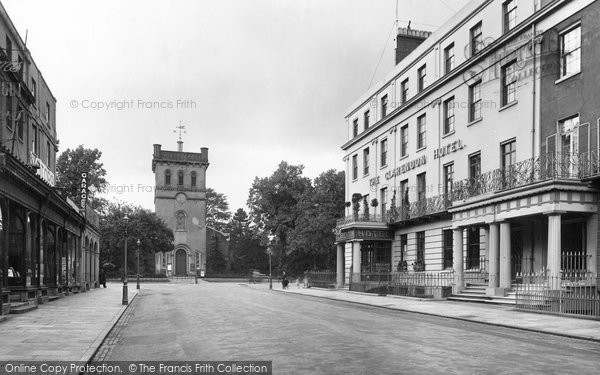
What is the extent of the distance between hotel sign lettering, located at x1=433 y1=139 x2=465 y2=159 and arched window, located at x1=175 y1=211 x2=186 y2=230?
53.9 metres

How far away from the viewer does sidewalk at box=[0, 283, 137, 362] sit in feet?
34.1

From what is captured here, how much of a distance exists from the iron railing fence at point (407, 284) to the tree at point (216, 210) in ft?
250

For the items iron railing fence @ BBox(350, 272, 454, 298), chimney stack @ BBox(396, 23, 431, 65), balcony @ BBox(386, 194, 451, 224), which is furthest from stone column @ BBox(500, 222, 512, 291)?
chimney stack @ BBox(396, 23, 431, 65)

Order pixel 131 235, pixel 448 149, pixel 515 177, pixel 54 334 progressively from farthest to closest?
pixel 131 235 → pixel 448 149 → pixel 515 177 → pixel 54 334

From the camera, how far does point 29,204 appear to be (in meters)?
22.5

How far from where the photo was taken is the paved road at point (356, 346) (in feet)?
30.5

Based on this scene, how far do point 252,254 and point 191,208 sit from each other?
12.1m

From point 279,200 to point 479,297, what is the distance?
47.5m

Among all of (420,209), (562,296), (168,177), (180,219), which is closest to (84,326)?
(562,296)

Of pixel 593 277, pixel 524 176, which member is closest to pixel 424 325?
pixel 593 277

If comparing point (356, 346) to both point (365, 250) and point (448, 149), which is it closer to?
point (448, 149)

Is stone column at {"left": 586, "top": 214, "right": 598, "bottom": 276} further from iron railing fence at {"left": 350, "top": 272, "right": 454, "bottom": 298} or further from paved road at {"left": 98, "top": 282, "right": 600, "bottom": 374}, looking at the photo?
iron railing fence at {"left": 350, "top": 272, "right": 454, "bottom": 298}

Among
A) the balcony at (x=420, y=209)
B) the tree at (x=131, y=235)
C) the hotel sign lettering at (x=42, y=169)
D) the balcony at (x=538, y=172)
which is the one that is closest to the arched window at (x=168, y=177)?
the tree at (x=131, y=235)

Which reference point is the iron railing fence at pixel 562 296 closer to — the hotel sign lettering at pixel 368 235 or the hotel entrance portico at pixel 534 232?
the hotel entrance portico at pixel 534 232
